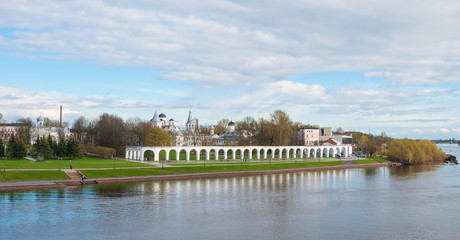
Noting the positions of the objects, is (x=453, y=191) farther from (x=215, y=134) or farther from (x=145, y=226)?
(x=215, y=134)

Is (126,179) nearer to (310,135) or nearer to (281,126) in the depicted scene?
(281,126)

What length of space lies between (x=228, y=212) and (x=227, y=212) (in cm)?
7

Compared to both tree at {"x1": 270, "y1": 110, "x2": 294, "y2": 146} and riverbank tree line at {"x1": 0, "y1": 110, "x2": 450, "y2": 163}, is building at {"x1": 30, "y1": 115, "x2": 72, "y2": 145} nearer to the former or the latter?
riverbank tree line at {"x1": 0, "y1": 110, "x2": 450, "y2": 163}

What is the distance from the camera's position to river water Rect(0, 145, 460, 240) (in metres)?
23.7

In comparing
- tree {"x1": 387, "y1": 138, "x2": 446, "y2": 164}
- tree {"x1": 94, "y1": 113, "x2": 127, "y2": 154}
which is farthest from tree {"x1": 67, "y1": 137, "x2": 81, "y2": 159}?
tree {"x1": 387, "y1": 138, "x2": 446, "y2": 164}

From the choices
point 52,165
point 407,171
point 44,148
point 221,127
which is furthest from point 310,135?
point 52,165

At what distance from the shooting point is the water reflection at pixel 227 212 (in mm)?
23703

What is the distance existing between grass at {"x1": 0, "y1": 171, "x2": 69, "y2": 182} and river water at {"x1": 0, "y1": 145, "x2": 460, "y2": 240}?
17.3 feet

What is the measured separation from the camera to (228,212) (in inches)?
1153

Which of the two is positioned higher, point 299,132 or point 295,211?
point 299,132

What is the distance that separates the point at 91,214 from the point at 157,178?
66.4 ft

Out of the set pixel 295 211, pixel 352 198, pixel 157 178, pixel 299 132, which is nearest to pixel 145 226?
pixel 295 211

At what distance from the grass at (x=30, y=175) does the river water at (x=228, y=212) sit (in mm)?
5274

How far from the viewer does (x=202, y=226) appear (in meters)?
25.1
